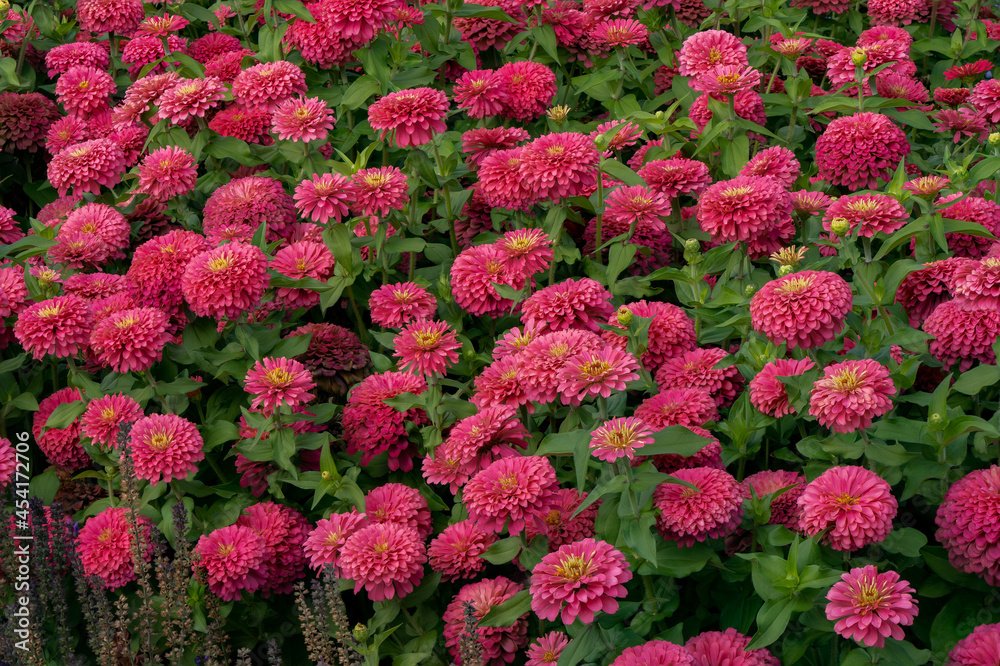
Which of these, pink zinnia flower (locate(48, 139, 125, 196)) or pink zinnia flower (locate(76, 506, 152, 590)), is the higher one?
pink zinnia flower (locate(48, 139, 125, 196))

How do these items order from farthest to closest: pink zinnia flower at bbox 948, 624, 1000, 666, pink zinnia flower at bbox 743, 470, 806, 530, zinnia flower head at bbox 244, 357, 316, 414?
zinnia flower head at bbox 244, 357, 316, 414 → pink zinnia flower at bbox 743, 470, 806, 530 → pink zinnia flower at bbox 948, 624, 1000, 666

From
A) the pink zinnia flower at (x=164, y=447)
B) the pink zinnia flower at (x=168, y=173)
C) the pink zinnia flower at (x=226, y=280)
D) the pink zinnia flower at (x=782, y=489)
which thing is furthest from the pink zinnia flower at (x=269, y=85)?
the pink zinnia flower at (x=782, y=489)

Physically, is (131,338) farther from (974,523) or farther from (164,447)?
(974,523)

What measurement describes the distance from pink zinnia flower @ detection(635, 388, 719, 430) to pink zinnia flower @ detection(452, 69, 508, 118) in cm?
119

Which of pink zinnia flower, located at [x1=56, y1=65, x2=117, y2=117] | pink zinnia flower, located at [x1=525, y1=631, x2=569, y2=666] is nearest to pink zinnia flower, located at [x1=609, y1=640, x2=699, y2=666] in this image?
pink zinnia flower, located at [x1=525, y1=631, x2=569, y2=666]

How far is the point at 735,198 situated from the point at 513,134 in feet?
2.46

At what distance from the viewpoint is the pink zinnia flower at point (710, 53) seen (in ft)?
10.0

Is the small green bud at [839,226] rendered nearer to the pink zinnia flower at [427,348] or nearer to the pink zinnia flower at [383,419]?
the pink zinnia flower at [427,348]

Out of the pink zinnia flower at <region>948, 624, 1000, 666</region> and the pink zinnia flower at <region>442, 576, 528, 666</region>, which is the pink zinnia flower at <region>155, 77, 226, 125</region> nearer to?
the pink zinnia flower at <region>442, 576, 528, 666</region>

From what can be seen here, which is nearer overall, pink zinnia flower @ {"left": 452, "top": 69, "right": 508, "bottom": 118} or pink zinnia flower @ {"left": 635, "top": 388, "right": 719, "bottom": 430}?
pink zinnia flower @ {"left": 635, "top": 388, "right": 719, "bottom": 430}

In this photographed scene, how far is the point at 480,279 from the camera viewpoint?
254 centimetres

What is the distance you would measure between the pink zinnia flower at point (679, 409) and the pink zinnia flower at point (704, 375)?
0.40 feet

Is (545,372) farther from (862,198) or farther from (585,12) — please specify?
(585,12)

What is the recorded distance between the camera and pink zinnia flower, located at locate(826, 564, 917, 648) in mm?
1683
